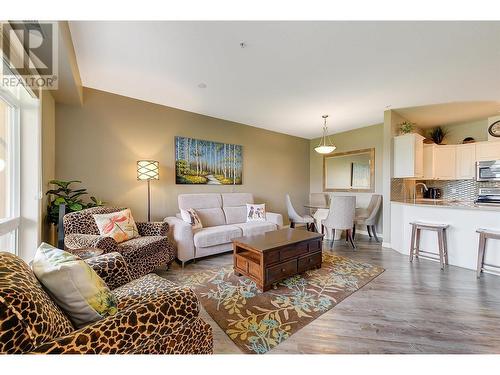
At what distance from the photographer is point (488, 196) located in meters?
3.92

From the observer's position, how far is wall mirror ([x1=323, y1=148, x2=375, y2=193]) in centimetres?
485

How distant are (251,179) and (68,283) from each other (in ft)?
13.4

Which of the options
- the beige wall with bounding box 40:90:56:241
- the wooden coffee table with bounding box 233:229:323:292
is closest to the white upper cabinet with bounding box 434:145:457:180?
the wooden coffee table with bounding box 233:229:323:292

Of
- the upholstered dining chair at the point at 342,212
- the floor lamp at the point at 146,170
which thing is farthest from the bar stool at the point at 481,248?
the floor lamp at the point at 146,170

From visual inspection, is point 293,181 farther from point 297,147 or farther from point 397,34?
point 397,34

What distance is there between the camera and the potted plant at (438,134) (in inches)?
179

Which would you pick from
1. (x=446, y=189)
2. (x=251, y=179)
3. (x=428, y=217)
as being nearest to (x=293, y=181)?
(x=251, y=179)

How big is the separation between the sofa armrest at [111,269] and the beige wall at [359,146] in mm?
4909

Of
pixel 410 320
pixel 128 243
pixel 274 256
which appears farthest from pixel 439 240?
pixel 128 243

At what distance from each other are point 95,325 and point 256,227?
291 centimetres

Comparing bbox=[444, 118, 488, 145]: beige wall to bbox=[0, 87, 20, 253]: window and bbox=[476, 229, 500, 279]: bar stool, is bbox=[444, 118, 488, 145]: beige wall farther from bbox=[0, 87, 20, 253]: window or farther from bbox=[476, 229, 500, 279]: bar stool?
bbox=[0, 87, 20, 253]: window

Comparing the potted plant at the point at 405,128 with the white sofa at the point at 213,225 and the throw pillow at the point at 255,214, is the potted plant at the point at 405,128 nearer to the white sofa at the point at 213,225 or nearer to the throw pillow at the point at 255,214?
the white sofa at the point at 213,225

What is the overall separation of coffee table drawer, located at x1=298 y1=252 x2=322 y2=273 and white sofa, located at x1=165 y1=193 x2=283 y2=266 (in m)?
1.11

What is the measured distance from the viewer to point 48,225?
8.50 ft
